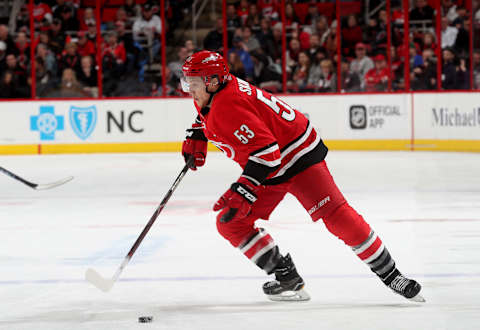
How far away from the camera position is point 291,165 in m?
3.29

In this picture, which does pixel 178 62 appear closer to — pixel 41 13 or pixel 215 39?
pixel 215 39

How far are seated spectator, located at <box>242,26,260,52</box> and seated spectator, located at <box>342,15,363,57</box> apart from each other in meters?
1.33

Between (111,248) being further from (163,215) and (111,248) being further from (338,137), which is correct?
(338,137)

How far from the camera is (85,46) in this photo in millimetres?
12797

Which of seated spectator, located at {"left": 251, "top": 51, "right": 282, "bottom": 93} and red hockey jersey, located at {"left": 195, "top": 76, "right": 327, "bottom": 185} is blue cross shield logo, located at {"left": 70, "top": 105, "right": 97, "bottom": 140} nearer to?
seated spectator, located at {"left": 251, "top": 51, "right": 282, "bottom": 93}

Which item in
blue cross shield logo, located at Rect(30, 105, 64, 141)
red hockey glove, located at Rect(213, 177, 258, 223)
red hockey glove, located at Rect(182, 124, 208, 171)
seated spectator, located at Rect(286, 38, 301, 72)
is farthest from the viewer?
seated spectator, located at Rect(286, 38, 301, 72)

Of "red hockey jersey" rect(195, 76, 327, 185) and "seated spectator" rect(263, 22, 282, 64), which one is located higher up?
"red hockey jersey" rect(195, 76, 327, 185)

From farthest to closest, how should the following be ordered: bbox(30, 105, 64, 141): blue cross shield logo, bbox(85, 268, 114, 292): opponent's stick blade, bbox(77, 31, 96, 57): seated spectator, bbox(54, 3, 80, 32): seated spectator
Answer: bbox(54, 3, 80, 32): seated spectator → bbox(77, 31, 96, 57): seated spectator → bbox(30, 105, 64, 141): blue cross shield logo → bbox(85, 268, 114, 292): opponent's stick blade

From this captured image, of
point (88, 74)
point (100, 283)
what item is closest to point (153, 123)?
point (88, 74)

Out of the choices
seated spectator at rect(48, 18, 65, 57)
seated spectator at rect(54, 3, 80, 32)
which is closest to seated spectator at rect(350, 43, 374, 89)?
seated spectator at rect(54, 3, 80, 32)

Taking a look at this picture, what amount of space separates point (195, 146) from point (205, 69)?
0.58m

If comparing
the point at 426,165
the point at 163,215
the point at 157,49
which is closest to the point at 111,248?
the point at 163,215

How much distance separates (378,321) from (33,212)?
3.97 meters

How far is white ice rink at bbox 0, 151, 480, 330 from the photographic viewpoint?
10.3ft
